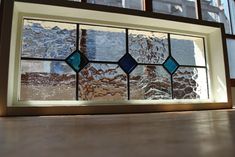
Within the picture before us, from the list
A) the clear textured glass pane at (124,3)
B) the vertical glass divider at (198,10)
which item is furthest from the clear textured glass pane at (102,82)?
the vertical glass divider at (198,10)

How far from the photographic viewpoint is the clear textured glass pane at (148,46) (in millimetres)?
2605

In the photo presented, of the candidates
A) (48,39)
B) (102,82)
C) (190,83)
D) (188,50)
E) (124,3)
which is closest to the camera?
(48,39)

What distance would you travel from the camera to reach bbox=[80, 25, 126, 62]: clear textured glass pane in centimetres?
242

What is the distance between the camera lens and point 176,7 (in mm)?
2842

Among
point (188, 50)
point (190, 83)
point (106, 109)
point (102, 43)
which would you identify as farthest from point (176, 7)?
point (106, 109)

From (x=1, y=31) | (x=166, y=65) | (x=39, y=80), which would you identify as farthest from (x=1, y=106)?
(x=166, y=65)

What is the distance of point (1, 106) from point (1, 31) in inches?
24.1

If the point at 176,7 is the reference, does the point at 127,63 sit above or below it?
below

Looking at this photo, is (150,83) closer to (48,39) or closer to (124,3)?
(124,3)

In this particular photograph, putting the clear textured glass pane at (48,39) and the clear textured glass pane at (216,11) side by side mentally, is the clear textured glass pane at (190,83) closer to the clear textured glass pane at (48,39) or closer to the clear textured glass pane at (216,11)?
the clear textured glass pane at (216,11)

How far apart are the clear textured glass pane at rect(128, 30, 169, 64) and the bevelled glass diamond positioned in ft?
1.76

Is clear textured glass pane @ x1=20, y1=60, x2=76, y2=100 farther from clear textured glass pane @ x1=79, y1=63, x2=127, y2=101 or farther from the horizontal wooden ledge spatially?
the horizontal wooden ledge

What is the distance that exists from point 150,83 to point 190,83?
56 cm

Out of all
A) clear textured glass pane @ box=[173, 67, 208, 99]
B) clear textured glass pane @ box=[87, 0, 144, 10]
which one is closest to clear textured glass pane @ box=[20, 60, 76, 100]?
clear textured glass pane @ box=[87, 0, 144, 10]
